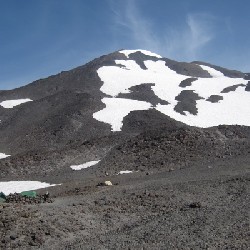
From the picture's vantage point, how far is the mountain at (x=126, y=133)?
34.2 metres

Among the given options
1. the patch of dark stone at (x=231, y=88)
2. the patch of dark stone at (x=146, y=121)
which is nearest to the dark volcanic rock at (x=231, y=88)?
the patch of dark stone at (x=231, y=88)

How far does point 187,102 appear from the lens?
250ft

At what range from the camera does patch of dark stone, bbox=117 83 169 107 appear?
2948 inches

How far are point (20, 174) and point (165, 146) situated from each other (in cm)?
1521

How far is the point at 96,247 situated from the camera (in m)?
17.8

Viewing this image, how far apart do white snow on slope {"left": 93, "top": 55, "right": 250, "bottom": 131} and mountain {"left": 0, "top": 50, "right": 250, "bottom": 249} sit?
206 mm

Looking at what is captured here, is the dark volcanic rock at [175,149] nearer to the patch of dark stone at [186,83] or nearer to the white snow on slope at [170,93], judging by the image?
the white snow on slope at [170,93]

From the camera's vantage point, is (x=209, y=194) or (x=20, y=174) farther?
(x=20, y=174)

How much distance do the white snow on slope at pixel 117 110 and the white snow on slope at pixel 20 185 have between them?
22.2m

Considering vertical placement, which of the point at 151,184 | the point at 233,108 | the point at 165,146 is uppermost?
the point at 233,108

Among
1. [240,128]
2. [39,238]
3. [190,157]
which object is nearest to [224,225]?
[39,238]

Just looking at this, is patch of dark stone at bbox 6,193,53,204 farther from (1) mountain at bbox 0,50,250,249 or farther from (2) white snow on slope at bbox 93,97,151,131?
(2) white snow on slope at bbox 93,97,151,131

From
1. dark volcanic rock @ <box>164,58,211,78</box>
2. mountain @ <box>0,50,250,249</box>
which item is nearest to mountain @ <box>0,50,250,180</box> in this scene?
mountain @ <box>0,50,250,249</box>

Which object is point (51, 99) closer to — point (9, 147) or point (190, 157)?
point (9, 147)
